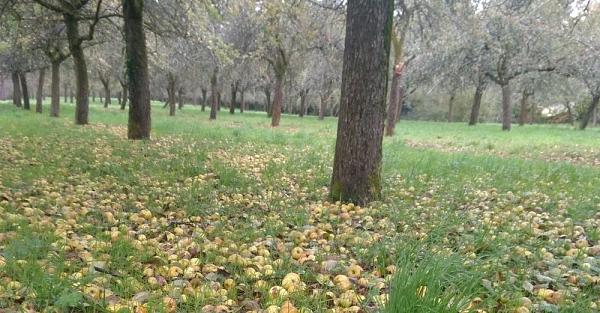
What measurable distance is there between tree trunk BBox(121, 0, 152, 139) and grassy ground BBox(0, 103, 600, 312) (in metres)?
2.74

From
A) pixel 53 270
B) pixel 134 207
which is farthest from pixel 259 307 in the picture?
pixel 134 207

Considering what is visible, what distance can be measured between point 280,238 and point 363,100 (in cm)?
213

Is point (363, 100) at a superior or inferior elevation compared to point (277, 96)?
inferior

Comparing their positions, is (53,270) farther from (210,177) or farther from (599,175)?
(599,175)

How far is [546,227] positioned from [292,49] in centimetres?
1713

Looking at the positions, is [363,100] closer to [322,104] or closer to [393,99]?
[393,99]

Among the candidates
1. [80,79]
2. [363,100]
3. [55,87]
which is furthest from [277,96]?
[363,100]

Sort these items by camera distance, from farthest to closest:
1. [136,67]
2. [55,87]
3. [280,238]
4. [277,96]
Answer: [277,96], [55,87], [136,67], [280,238]

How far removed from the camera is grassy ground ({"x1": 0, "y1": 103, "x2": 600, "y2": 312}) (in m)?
2.65

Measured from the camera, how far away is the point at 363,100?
5.30 m

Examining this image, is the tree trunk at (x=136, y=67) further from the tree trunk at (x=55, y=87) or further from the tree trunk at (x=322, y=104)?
the tree trunk at (x=322, y=104)

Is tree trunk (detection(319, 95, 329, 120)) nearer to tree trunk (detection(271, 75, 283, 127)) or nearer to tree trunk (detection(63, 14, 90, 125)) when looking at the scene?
tree trunk (detection(271, 75, 283, 127))

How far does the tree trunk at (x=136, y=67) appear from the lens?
33.6 ft

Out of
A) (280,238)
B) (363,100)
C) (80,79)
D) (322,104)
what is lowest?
(280,238)
